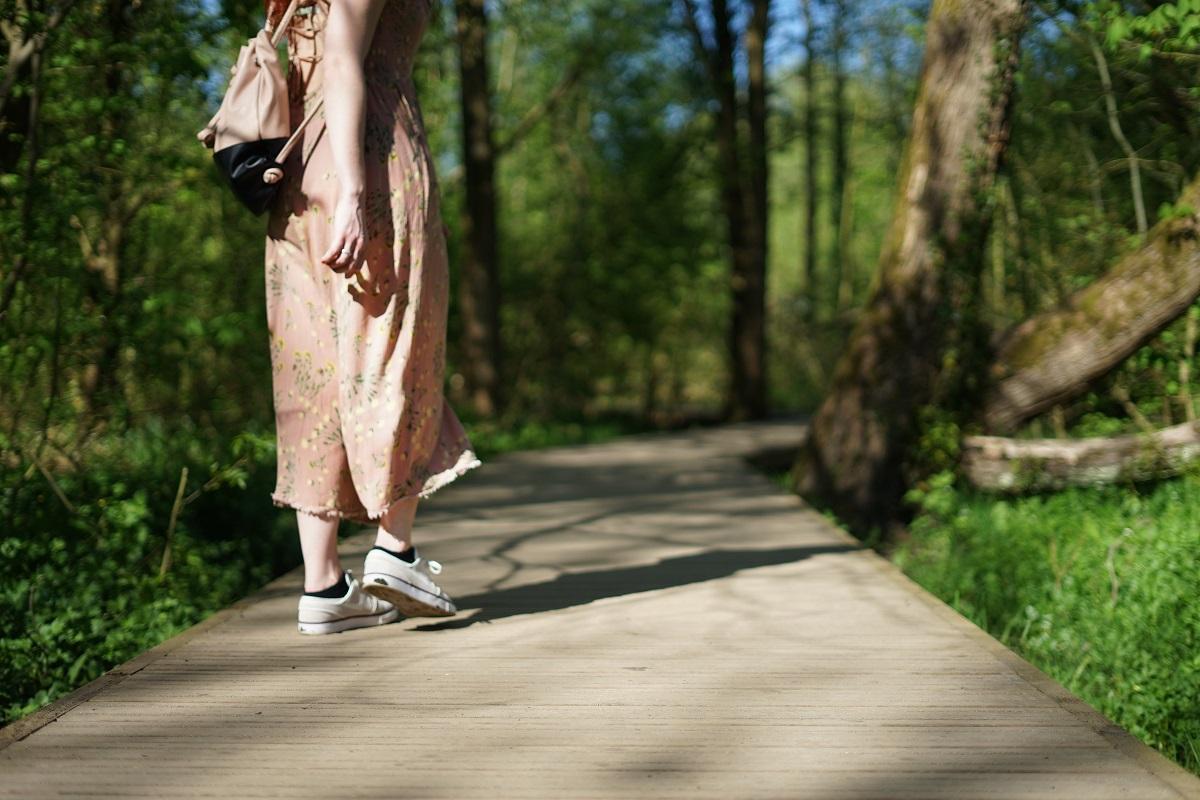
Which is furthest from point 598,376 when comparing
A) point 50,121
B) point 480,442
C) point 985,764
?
point 985,764

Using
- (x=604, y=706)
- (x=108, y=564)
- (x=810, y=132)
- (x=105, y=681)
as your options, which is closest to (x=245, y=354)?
(x=108, y=564)

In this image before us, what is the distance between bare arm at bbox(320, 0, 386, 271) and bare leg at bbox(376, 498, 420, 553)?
2.49ft

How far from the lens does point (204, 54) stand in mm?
6969

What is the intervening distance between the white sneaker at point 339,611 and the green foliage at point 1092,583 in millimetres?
2420

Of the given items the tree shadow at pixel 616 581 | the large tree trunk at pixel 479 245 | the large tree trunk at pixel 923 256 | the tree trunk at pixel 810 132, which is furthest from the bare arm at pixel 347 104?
A: the tree trunk at pixel 810 132

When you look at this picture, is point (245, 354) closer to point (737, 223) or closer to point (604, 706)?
point (604, 706)

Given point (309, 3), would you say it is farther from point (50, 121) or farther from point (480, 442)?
point (480, 442)

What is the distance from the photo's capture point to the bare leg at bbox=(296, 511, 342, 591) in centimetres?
383

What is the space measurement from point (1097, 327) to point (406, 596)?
4.96 metres

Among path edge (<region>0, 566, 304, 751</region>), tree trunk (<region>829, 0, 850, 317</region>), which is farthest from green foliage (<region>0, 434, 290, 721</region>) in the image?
tree trunk (<region>829, 0, 850, 317</region>)

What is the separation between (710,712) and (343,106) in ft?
6.21

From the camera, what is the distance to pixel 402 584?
3.75 m

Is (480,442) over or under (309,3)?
under

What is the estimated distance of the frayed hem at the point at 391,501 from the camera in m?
3.82
